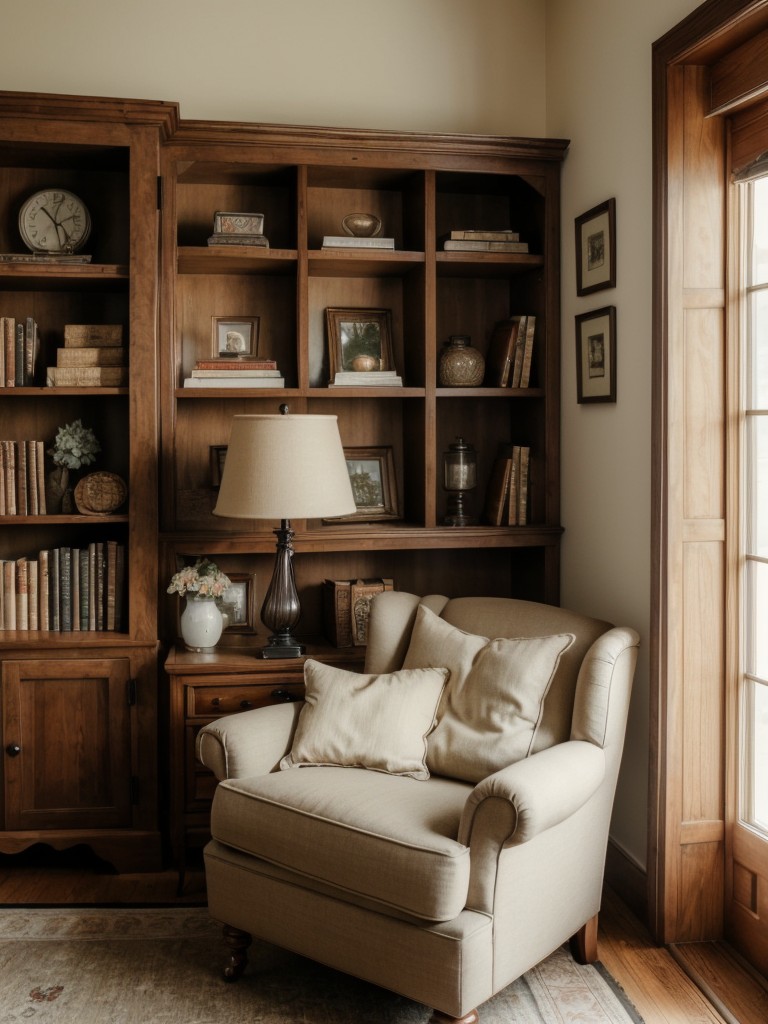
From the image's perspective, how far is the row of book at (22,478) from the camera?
3125mm

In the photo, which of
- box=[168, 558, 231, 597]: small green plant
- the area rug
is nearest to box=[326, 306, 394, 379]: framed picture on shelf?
box=[168, 558, 231, 597]: small green plant

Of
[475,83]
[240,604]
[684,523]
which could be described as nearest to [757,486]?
[684,523]

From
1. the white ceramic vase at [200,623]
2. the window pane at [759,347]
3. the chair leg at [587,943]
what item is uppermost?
the window pane at [759,347]

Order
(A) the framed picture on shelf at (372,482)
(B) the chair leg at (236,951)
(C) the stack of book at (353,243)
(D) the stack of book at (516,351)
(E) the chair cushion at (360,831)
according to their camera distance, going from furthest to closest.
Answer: (A) the framed picture on shelf at (372,482)
(D) the stack of book at (516,351)
(C) the stack of book at (353,243)
(B) the chair leg at (236,951)
(E) the chair cushion at (360,831)

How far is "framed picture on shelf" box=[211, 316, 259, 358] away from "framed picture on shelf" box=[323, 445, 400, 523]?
20.1 inches

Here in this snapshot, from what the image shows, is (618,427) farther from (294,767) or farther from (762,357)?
(294,767)

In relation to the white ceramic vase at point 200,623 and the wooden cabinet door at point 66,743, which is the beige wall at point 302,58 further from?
the wooden cabinet door at point 66,743

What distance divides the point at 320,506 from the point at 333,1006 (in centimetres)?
132

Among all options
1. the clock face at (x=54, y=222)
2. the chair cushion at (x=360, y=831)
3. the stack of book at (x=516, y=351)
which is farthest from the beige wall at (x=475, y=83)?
the chair cushion at (x=360, y=831)

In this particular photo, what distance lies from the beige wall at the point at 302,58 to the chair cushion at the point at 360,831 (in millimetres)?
2295

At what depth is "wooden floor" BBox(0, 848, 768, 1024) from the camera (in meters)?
2.32

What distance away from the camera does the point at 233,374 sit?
3.22 meters

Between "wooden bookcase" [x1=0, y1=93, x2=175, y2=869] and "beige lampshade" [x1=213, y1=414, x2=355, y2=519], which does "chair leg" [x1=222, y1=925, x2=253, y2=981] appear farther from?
"beige lampshade" [x1=213, y1=414, x2=355, y2=519]

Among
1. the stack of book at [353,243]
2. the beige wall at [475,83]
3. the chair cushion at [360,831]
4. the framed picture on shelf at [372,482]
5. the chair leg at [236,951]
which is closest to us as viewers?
the chair cushion at [360,831]
